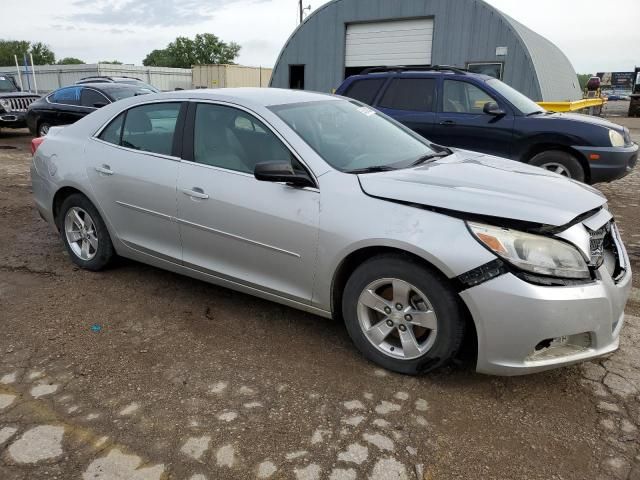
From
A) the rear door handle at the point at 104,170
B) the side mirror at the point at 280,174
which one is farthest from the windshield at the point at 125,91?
the side mirror at the point at 280,174

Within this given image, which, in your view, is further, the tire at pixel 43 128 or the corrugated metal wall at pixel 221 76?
the corrugated metal wall at pixel 221 76

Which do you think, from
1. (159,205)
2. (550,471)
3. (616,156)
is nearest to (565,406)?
(550,471)

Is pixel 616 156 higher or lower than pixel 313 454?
higher

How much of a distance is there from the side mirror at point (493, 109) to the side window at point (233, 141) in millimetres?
4707

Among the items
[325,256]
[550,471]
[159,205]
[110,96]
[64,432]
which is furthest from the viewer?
[110,96]

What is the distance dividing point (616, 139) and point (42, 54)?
96.8m

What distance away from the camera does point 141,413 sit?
267 cm

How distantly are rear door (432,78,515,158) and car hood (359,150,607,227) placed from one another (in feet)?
13.4

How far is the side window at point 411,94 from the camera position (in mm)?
7844

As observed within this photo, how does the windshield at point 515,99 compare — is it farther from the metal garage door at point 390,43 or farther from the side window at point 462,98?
the metal garage door at point 390,43

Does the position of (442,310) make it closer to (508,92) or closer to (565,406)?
(565,406)

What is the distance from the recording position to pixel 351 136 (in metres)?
3.62

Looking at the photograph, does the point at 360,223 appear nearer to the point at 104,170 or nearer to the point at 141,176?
the point at 141,176

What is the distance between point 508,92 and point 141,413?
682 centimetres
